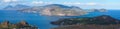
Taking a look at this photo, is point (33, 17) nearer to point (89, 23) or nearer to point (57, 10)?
point (57, 10)

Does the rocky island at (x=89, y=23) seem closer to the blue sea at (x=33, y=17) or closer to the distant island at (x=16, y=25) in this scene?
the blue sea at (x=33, y=17)

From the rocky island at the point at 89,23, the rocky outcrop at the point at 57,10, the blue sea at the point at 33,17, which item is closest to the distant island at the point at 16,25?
the blue sea at the point at 33,17

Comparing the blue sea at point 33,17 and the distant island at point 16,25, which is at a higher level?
the blue sea at point 33,17

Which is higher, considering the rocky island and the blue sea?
the blue sea

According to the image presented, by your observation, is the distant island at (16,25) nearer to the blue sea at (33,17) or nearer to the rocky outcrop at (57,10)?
the blue sea at (33,17)

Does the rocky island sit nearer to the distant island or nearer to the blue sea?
the blue sea

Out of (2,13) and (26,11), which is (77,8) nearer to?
(26,11)

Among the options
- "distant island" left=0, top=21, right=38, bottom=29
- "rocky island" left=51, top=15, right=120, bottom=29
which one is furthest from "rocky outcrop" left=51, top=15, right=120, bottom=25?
"distant island" left=0, top=21, right=38, bottom=29

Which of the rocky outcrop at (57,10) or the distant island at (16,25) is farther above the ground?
the rocky outcrop at (57,10)

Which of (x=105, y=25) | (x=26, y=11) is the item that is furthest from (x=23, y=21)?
(x=105, y=25)
